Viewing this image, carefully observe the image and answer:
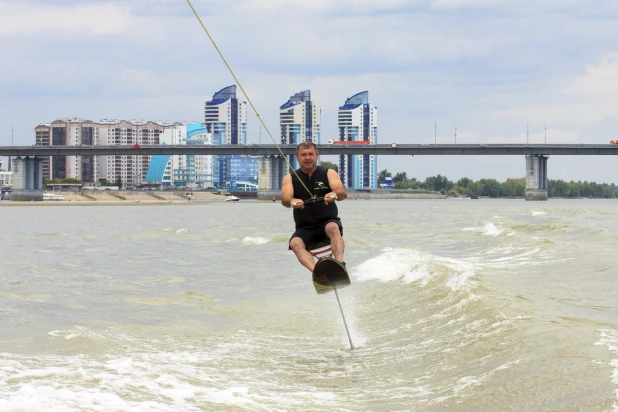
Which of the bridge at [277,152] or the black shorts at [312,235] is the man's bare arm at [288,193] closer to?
the black shorts at [312,235]

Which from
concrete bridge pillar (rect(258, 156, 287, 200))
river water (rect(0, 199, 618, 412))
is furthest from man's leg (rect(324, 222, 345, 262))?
concrete bridge pillar (rect(258, 156, 287, 200))

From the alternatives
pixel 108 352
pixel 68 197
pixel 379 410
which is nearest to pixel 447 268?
pixel 108 352

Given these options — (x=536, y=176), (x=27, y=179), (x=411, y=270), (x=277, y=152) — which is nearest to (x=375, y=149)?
(x=277, y=152)

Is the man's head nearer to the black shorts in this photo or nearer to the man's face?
the man's face

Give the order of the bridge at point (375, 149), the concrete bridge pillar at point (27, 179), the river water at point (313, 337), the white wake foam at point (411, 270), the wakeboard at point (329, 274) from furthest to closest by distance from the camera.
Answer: the concrete bridge pillar at point (27, 179) < the bridge at point (375, 149) < the white wake foam at point (411, 270) < the wakeboard at point (329, 274) < the river water at point (313, 337)

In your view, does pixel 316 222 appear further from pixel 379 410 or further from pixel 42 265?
pixel 42 265

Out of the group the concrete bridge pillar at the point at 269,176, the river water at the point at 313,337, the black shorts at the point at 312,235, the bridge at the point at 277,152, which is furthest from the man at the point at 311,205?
the concrete bridge pillar at the point at 269,176

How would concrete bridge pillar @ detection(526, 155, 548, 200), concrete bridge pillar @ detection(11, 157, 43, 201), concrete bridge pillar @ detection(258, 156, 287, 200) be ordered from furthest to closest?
concrete bridge pillar @ detection(526, 155, 548, 200) < concrete bridge pillar @ detection(258, 156, 287, 200) < concrete bridge pillar @ detection(11, 157, 43, 201)

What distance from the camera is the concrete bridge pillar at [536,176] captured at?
6299 inches

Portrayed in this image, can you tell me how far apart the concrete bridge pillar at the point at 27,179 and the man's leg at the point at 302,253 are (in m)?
154

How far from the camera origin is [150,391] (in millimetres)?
8312

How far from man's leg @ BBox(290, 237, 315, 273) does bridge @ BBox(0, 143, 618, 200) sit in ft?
458

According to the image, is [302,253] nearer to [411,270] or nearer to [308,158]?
[308,158]

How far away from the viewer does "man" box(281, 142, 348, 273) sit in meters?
11.3
